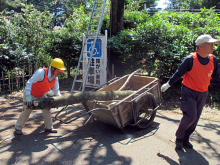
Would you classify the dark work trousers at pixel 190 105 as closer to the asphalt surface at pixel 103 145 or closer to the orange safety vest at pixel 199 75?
the orange safety vest at pixel 199 75

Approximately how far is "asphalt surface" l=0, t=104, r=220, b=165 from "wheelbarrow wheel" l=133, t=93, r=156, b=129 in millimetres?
164

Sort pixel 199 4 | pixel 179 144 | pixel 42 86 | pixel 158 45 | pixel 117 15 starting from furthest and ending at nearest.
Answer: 1. pixel 199 4
2. pixel 117 15
3. pixel 158 45
4. pixel 42 86
5. pixel 179 144

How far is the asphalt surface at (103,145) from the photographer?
3.12m

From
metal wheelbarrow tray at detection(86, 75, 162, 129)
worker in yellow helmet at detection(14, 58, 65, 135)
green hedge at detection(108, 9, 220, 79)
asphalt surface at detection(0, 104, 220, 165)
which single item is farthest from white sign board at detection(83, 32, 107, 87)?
worker in yellow helmet at detection(14, 58, 65, 135)

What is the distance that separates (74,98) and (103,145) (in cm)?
109

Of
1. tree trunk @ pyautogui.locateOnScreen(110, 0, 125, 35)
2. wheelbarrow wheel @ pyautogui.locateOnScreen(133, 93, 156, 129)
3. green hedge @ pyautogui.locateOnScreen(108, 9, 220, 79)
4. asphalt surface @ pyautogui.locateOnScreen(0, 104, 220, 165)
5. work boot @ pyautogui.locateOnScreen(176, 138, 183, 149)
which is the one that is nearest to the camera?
asphalt surface @ pyautogui.locateOnScreen(0, 104, 220, 165)

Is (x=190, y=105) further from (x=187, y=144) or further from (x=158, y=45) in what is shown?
(x=158, y=45)

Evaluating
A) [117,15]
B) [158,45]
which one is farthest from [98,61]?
[158,45]

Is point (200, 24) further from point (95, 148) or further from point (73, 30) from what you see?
point (95, 148)

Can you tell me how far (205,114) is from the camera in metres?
5.61

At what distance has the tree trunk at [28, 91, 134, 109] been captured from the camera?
348cm

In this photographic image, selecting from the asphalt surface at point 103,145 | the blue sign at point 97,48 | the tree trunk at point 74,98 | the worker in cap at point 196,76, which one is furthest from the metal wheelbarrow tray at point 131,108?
the blue sign at point 97,48

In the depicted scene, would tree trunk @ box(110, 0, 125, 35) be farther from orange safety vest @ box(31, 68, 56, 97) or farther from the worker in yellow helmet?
orange safety vest @ box(31, 68, 56, 97)

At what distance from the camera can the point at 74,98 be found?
379cm
